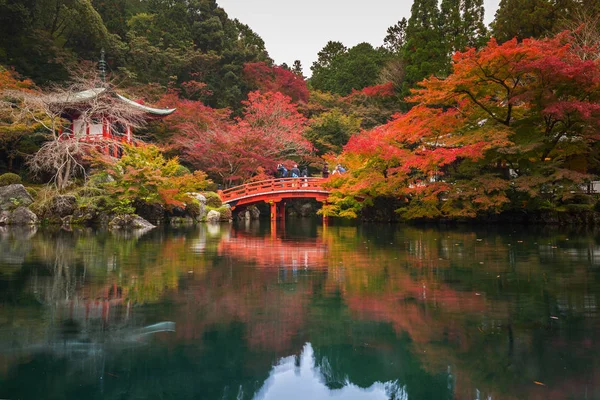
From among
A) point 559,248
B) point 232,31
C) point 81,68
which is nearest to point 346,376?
point 559,248

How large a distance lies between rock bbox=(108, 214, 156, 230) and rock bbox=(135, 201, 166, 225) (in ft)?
5.45

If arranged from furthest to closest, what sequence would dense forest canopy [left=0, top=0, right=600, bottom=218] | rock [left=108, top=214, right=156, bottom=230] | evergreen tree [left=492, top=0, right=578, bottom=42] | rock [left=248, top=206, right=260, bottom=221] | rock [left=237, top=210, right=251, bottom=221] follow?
1. rock [left=248, top=206, right=260, bottom=221]
2. rock [left=237, top=210, right=251, bottom=221]
3. evergreen tree [left=492, top=0, right=578, bottom=42]
4. rock [left=108, top=214, right=156, bottom=230]
5. dense forest canopy [left=0, top=0, right=600, bottom=218]

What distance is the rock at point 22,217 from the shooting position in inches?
638

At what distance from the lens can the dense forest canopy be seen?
14086 millimetres

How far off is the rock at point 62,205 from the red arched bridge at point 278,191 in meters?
6.71

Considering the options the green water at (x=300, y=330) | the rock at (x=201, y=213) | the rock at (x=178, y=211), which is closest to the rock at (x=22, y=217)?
the rock at (x=178, y=211)

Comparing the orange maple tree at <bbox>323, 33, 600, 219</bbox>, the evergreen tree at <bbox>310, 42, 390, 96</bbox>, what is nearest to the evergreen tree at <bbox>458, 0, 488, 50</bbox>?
the evergreen tree at <bbox>310, 42, 390, 96</bbox>

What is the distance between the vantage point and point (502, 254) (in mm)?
8023

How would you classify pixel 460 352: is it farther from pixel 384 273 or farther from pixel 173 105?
pixel 173 105

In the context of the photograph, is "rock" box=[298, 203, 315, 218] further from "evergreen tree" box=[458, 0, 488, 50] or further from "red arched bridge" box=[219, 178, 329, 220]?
"evergreen tree" box=[458, 0, 488, 50]

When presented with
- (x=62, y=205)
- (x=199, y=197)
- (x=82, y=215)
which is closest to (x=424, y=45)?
(x=199, y=197)

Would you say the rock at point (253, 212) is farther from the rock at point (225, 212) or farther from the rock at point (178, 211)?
the rock at point (178, 211)

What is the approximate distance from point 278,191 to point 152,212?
585 centimetres

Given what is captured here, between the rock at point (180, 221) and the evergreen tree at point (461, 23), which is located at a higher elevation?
the evergreen tree at point (461, 23)
